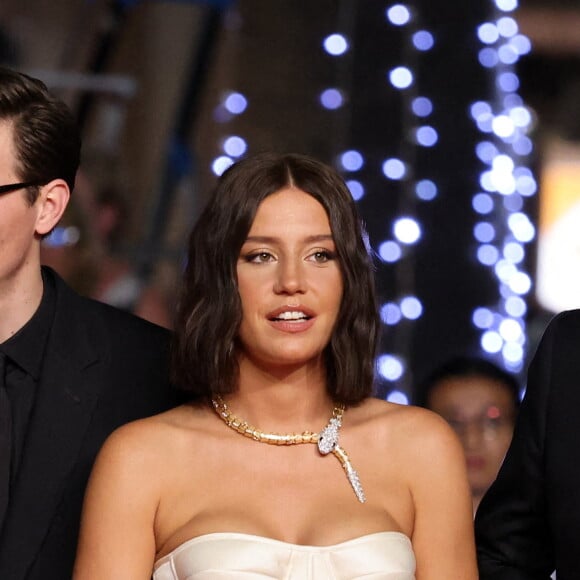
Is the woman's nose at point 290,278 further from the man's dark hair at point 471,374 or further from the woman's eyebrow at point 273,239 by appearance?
the man's dark hair at point 471,374

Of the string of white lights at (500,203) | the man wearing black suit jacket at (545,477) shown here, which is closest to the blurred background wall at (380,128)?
the string of white lights at (500,203)

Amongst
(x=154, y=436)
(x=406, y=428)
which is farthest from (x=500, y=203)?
(x=154, y=436)

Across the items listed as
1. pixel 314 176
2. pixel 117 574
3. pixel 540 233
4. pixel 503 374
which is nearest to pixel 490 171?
pixel 503 374

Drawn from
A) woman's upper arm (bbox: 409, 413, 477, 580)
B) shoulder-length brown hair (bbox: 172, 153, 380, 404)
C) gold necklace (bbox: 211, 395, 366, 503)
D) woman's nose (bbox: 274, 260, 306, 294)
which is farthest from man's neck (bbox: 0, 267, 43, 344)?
woman's upper arm (bbox: 409, 413, 477, 580)

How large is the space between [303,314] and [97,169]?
5187mm

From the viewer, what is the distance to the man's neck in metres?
3.08

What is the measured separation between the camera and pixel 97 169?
7871 mm

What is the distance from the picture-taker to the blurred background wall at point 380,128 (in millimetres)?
6094

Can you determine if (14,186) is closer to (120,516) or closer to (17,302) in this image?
(17,302)

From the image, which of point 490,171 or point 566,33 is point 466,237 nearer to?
point 490,171

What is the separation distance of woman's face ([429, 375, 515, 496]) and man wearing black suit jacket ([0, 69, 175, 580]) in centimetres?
141

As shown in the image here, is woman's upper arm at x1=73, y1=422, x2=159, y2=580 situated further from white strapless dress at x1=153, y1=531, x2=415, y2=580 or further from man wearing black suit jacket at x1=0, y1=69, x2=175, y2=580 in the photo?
man wearing black suit jacket at x1=0, y1=69, x2=175, y2=580

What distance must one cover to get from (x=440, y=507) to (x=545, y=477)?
28cm

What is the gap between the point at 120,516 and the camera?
278 centimetres
